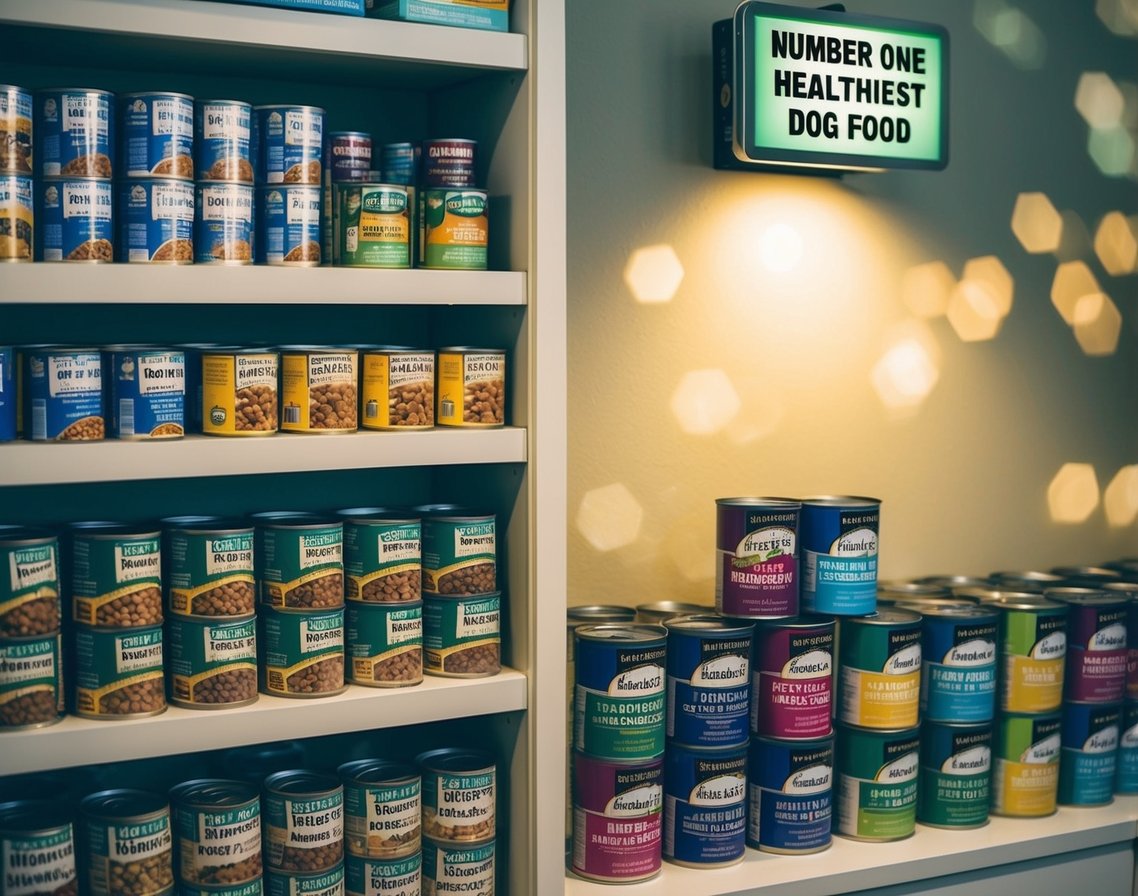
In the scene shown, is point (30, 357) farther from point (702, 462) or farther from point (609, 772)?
point (702, 462)

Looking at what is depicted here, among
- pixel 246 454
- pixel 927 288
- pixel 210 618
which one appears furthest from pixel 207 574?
pixel 927 288

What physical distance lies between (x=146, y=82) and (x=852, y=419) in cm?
140

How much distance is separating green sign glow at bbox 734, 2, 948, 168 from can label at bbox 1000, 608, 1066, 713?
84cm

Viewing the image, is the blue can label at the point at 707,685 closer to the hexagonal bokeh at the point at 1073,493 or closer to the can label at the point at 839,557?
the can label at the point at 839,557

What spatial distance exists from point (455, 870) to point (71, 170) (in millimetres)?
1048

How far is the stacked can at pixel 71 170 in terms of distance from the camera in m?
1.57

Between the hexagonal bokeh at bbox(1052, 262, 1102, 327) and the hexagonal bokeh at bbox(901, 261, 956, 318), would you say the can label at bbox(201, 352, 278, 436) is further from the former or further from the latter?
the hexagonal bokeh at bbox(1052, 262, 1102, 327)

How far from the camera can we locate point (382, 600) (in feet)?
5.77

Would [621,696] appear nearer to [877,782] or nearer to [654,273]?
[877,782]

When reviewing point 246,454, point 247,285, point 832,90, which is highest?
point 832,90

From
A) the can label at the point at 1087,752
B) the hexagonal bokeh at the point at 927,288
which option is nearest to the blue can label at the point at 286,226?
the hexagonal bokeh at the point at 927,288

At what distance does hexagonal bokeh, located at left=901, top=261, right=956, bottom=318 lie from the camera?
255 cm

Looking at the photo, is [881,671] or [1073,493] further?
→ [1073,493]

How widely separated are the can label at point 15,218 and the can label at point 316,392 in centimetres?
35
